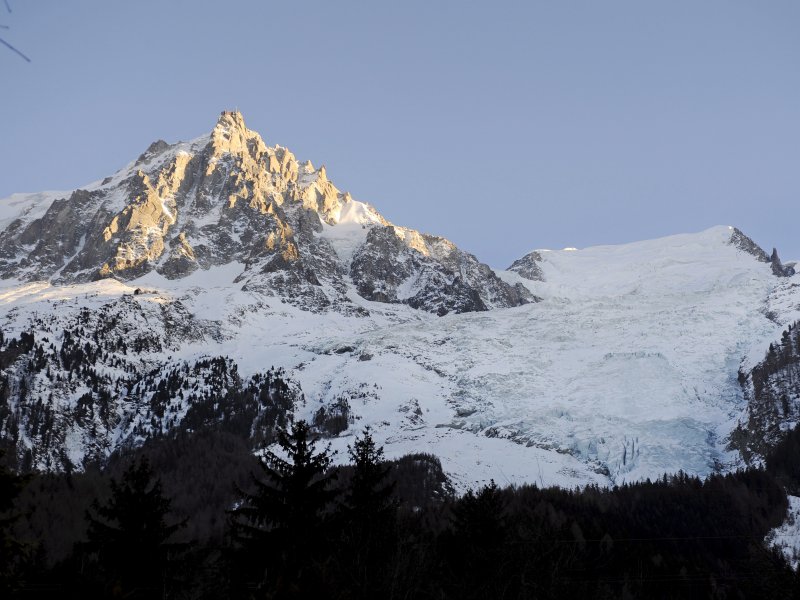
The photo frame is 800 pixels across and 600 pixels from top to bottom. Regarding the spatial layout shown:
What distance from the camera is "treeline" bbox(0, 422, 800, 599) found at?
61.8 ft

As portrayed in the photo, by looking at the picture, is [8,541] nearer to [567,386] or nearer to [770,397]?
[770,397]

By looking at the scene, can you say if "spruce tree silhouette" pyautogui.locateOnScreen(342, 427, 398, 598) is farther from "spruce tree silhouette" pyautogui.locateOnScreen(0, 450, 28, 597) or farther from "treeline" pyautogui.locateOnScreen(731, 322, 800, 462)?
"treeline" pyautogui.locateOnScreen(731, 322, 800, 462)

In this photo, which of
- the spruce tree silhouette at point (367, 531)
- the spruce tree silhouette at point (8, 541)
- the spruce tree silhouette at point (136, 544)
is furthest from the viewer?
the spruce tree silhouette at point (136, 544)

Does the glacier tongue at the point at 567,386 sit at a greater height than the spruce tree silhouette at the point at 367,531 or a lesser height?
greater

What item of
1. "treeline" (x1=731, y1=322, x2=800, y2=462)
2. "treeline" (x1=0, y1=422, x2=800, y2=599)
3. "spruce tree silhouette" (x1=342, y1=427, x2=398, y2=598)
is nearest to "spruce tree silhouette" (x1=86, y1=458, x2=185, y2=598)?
"treeline" (x1=0, y1=422, x2=800, y2=599)

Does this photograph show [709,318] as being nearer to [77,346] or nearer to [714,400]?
[714,400]

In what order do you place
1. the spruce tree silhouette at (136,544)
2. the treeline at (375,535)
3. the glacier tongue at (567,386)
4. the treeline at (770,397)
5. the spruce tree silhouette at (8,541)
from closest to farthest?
the spruce tree silhouette at (8,541) → the treeline at (375,535) → the spruce tree silhouette at (136,544) → the glacier tongue at (567,386) → the treeline at (770,397)

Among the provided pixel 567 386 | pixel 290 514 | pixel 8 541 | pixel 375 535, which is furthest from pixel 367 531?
pixel 567 386

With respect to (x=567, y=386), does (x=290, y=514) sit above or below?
below

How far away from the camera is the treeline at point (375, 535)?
18844 millimetres

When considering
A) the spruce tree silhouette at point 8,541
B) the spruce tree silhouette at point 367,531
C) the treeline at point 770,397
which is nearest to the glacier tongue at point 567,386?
the treeline at point 770,397

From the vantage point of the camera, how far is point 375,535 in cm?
2173

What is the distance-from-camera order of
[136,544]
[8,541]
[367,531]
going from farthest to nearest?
[136,544] < [367,531] < [8,541]

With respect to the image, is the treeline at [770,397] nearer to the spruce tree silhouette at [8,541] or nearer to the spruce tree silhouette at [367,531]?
the spruce tree silhouette at [367,531]
